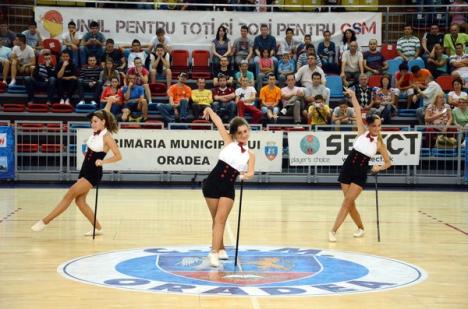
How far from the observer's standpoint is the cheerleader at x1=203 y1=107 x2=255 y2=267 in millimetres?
10172

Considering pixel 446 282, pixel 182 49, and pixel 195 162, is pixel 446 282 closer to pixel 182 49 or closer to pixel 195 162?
pixel 195 162

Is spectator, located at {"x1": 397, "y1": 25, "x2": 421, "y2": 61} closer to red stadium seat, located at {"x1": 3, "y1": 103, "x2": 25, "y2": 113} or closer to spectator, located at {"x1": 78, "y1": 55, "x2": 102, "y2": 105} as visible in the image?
spectator, located at {"x1": 78, "y1": 55, "x2": 102, "y2": 105}

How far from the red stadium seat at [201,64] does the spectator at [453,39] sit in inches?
295

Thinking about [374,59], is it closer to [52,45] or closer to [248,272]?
[52,45]

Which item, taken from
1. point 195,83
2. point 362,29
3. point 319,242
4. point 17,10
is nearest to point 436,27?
point 362,29

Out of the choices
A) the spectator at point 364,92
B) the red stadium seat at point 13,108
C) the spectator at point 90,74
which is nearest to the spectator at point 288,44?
the spectator at point 364,92

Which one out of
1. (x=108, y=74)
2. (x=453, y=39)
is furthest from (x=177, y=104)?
(x=453, y=39)

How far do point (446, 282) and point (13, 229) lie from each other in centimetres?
709

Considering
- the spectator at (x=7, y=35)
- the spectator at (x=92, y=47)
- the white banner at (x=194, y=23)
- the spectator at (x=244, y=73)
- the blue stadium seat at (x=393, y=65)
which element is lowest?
the spectator at (x=244, y=73)

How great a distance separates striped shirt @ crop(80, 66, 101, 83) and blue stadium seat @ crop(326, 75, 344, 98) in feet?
22.6

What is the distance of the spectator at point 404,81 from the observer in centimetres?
2467

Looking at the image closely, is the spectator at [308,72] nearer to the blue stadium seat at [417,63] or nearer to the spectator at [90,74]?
the blue stadium seat at [417,63]

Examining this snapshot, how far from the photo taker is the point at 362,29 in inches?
1056

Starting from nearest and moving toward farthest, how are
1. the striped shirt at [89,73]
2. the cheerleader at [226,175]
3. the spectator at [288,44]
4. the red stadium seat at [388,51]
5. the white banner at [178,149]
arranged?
the cheerleader at [226,175] → the white banner at [178,149] → the striped shirt at [89,73] → the spectator at [288,44] → the red stadium seat at [388,51]
